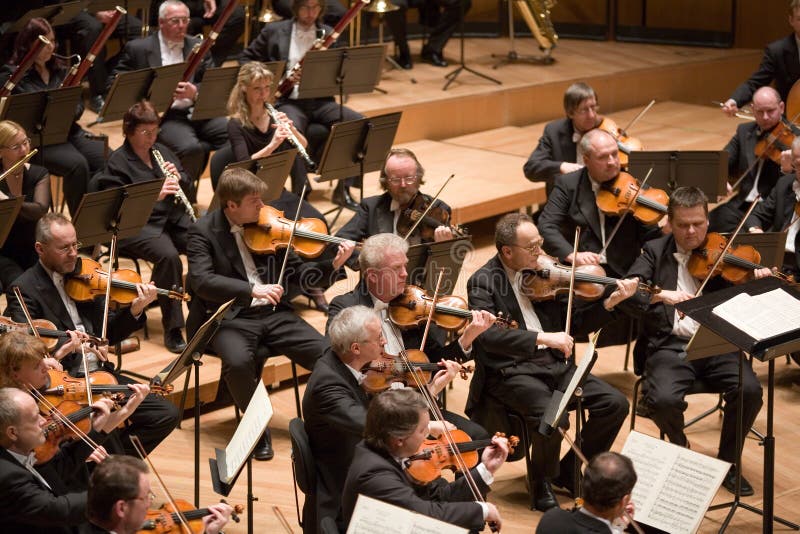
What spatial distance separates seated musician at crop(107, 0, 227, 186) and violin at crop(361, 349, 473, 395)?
118 inches

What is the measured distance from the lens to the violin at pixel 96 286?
16.3 ft

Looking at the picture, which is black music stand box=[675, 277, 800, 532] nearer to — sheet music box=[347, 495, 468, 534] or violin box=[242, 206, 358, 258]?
sheet music box=[347, 495, 468, 534]

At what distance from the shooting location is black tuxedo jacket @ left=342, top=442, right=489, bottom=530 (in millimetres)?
3617

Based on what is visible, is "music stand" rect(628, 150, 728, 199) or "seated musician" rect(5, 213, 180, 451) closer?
"seated musician" rect(5, 213, 180, 451)

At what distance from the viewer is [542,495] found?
486 centimetres

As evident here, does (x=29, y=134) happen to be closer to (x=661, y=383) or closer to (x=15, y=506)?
(x=15, y=506)

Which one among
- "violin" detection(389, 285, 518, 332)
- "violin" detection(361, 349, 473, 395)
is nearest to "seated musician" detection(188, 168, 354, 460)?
"violin" detection(389, 285, 518, 332)

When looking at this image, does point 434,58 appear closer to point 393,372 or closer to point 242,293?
point 242,293

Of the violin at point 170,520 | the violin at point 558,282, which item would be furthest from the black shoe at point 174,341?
the violin at point 170,520

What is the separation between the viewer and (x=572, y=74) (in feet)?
32.3

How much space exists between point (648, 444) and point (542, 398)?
2.74ft

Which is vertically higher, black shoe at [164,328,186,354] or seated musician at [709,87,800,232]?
seated musician at [709,87,800,232]

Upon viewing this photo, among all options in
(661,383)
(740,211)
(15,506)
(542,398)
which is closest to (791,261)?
(740,211)

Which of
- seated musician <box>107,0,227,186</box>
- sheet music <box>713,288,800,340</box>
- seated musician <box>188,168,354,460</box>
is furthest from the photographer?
seated musician <box>107,0,227,186</box>
